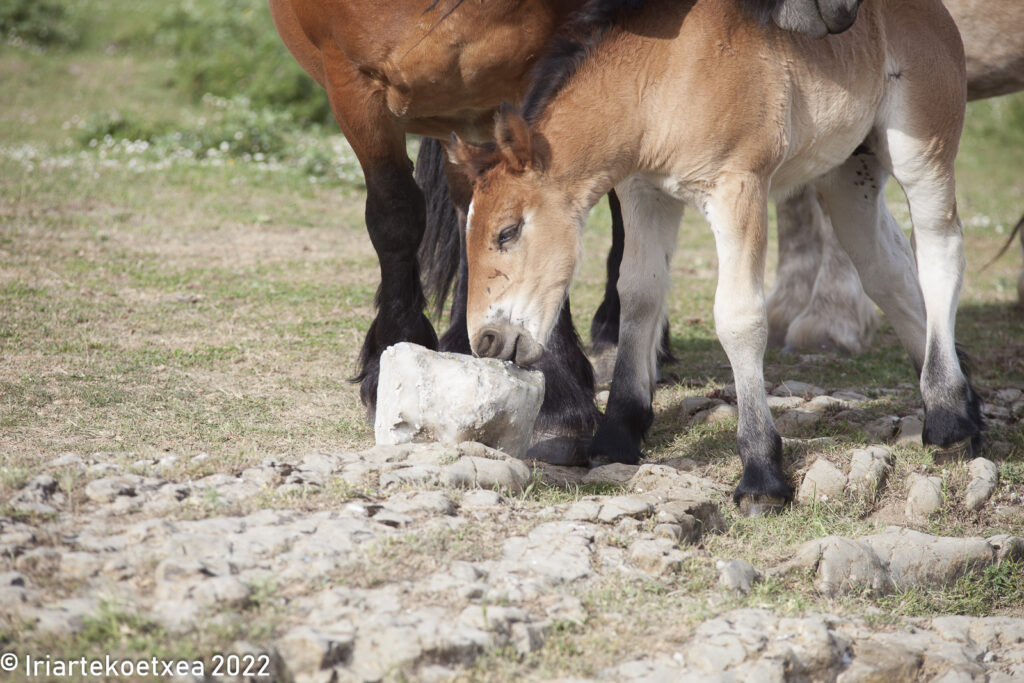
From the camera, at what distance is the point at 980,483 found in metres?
3.76

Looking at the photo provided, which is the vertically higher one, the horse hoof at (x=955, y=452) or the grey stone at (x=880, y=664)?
the horse hoof at (x=955, y=452)

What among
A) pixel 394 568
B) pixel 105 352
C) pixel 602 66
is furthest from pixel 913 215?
→ pixel 105 352

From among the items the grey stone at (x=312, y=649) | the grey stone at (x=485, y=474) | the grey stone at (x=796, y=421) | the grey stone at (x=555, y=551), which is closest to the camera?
the grey stone at (x=312, y=649)

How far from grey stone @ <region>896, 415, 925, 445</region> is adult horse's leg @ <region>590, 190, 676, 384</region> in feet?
4.40

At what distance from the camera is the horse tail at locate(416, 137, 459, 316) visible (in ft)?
16.8

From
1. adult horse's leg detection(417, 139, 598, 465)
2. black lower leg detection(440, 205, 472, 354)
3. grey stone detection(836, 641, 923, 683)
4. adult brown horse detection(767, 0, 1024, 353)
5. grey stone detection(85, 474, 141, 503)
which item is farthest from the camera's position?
adult brown horse detection(767, 0, 1024, 353)

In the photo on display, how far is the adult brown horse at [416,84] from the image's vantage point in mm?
3775

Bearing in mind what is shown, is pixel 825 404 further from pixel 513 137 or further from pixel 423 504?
pixel 423 504

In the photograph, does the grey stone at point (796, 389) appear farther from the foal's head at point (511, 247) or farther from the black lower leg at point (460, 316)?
the foal's head at point (511, 247)

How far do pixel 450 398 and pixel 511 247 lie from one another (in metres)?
0.56

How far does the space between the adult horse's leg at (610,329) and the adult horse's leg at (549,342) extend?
75cm

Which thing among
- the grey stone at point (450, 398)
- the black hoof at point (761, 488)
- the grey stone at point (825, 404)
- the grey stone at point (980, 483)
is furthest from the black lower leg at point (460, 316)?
the grey stone at point (980, 483)

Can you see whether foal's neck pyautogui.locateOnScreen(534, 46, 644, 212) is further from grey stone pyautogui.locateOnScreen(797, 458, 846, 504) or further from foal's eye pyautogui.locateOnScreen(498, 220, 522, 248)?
grey stone pyautogui.locateOnScreen(797, 458, 846, 504)

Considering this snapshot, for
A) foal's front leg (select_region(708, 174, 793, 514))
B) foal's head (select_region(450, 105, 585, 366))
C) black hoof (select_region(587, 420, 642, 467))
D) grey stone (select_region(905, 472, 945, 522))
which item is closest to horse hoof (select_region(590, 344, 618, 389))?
black hoof (select_region(587, 420, 642, 467))
